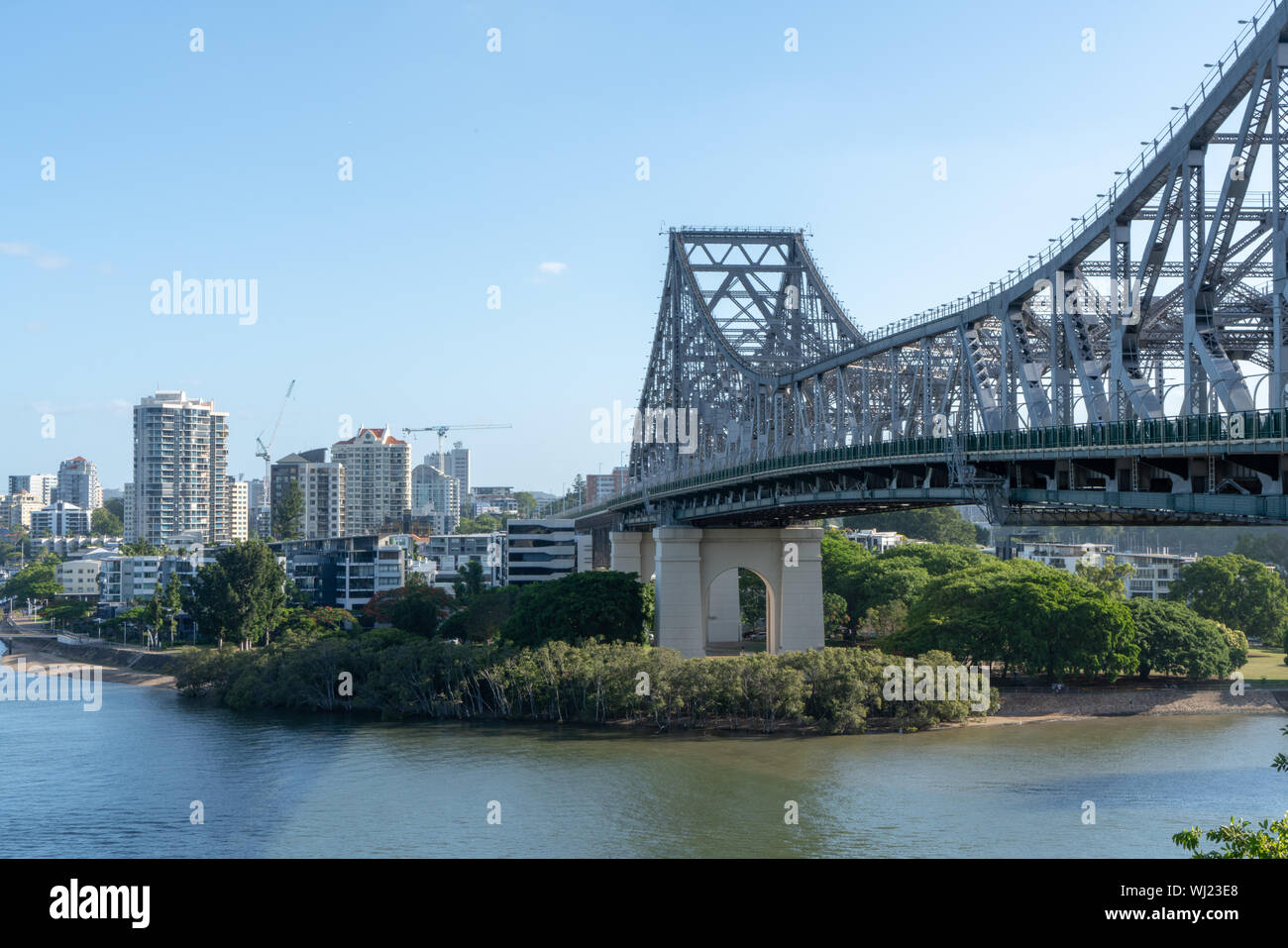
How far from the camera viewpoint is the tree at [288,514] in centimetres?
16212

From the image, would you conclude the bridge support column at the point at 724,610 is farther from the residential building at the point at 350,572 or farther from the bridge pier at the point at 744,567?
the residential building at the point at 350,572

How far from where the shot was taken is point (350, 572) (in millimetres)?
92250

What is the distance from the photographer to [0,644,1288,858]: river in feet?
105

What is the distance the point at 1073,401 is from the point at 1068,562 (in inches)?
3050

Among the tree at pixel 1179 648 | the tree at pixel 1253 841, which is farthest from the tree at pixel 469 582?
the tree at pixel 1253 841

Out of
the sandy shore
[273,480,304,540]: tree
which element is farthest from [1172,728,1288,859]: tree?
[273,480,304,540]: tree

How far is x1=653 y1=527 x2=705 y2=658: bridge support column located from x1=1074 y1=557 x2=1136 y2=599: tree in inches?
913

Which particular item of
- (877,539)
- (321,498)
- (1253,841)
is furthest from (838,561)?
(321,498)

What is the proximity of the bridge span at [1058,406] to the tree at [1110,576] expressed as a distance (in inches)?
843

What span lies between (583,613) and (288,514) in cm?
11114

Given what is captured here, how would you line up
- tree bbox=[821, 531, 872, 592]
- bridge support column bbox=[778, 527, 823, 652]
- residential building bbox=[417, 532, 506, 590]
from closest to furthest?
bridge support column bbox=[778, 527, 823, 652]
tree bbox=[821, 531, 872, 592]
residential building bbox=[417, 532, 506, 590]

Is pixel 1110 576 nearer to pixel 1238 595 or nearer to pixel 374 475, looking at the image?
pixel 1238 595

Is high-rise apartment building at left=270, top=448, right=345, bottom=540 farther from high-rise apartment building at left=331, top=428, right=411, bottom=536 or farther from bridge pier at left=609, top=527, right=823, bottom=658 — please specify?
bridge pier at left=609, top=527, right=823, bottom=658

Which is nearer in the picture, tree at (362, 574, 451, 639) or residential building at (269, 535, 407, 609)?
tree at (362, 574, 451, 639)
